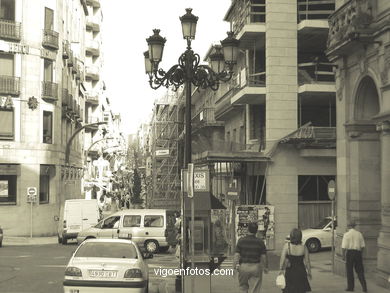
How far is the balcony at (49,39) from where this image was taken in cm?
3778

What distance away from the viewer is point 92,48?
68.5 m

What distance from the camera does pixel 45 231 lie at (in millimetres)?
37375

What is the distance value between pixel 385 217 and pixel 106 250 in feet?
21.4

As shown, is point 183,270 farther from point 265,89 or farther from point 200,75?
point 265,89

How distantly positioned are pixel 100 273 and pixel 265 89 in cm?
1670

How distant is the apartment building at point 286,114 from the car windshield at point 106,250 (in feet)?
39.8

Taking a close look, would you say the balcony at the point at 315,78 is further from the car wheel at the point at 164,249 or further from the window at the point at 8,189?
the window at the point at 8,189

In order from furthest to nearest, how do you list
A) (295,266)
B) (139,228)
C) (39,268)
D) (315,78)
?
(315,78)
(139,228)
(39,268)
(295,266)

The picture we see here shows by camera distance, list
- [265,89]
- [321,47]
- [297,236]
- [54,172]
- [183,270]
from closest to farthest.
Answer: [297,236] < [183,270] < [265,89] < [321,47] < [54,172]

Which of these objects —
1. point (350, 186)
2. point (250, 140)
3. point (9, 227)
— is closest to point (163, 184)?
point (9, 227)

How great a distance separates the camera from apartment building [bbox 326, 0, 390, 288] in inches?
571

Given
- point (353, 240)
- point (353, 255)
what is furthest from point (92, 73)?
point (353, 255)

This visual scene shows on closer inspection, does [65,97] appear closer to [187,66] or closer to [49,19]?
[49,19]

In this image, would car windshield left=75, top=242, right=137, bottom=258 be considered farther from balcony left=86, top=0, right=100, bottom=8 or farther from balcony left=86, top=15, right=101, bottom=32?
balcony left=86, top=0, right=100, bottom=8
